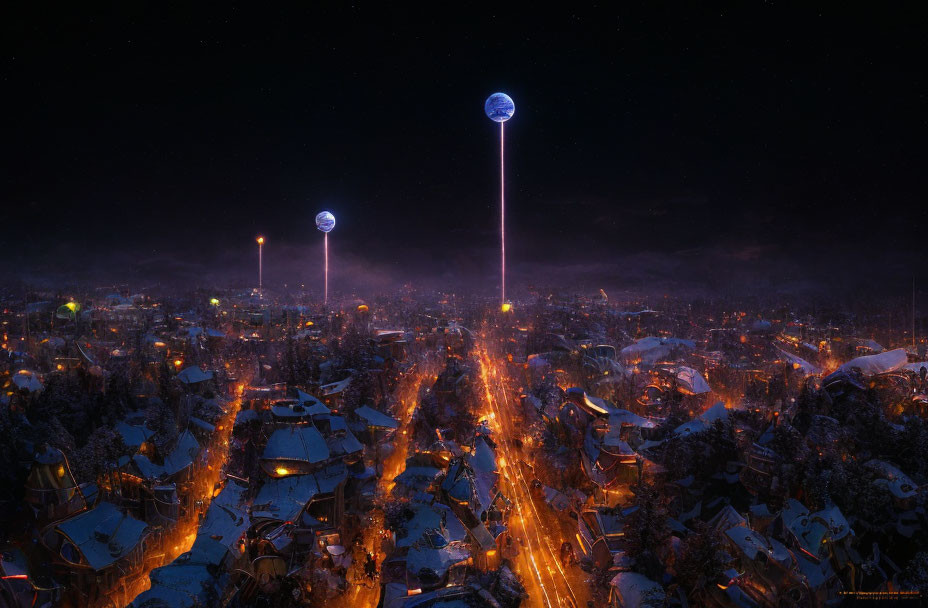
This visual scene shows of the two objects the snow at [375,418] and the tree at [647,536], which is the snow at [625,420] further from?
the snow at [375,418]

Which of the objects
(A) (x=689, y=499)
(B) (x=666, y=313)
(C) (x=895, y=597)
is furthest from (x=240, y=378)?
(B) (x=666, y=313)

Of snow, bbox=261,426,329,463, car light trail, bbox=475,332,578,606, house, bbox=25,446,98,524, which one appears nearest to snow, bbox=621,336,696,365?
car light trail, bbox=475,332,578,606

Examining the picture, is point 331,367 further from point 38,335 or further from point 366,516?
point 38,335

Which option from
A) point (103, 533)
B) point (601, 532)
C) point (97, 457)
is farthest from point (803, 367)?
point (97, 457)

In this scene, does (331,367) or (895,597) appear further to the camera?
(331,367)

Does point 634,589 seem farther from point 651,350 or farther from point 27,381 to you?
point 651,350

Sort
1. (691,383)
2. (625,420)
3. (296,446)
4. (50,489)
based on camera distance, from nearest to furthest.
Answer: (50,489) → (296,446) → (625,420) → (691,383)

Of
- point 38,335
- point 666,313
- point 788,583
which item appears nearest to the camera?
point 788,583
